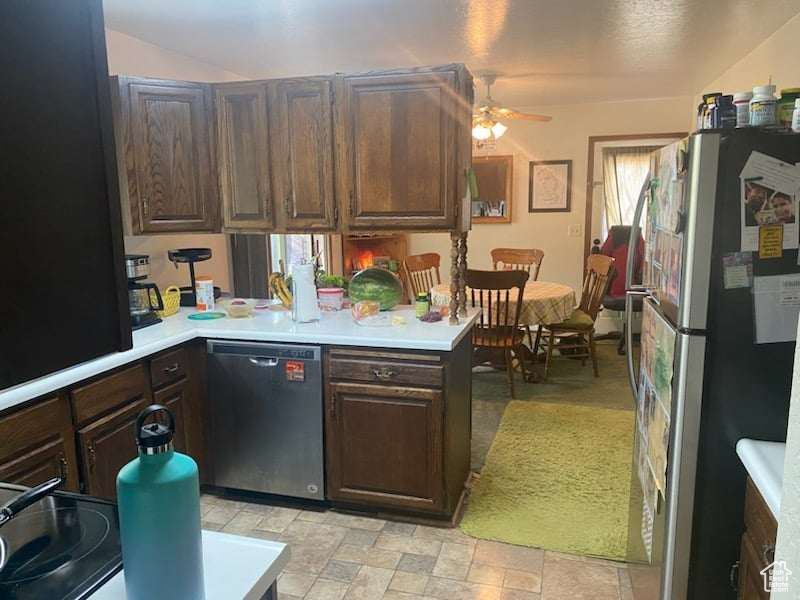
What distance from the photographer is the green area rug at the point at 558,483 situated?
252cm

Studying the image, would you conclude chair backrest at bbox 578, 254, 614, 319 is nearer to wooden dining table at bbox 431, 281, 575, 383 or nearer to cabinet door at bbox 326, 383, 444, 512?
wooden dining table at bbox 431, 281, 575, 383

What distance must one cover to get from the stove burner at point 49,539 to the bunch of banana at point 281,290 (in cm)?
219

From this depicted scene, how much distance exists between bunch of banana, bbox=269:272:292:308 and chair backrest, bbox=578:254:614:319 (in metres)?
2.63

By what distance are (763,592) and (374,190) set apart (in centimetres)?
209

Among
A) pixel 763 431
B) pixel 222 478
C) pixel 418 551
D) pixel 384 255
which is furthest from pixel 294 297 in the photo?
pixel 384 255

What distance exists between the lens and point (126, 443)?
2334mm

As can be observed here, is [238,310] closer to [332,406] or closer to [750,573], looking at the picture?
[332,406]

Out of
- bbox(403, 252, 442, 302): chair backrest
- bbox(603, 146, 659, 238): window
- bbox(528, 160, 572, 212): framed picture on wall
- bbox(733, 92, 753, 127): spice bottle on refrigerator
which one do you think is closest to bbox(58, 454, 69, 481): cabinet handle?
bbox(733, 92, 753, 127): spice bottle on refrigerator

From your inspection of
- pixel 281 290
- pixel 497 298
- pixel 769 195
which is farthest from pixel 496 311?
pixel 769 195

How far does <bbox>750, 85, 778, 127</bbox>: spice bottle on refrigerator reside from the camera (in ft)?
4.36

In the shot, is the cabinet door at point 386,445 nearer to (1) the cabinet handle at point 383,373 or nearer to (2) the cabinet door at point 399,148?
(1) the cabinet handle at point 383,373

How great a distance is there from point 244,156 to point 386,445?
5.26 ft

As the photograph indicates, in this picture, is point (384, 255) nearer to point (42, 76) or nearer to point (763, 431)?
point (763, 431)

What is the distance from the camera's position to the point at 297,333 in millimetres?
2605
